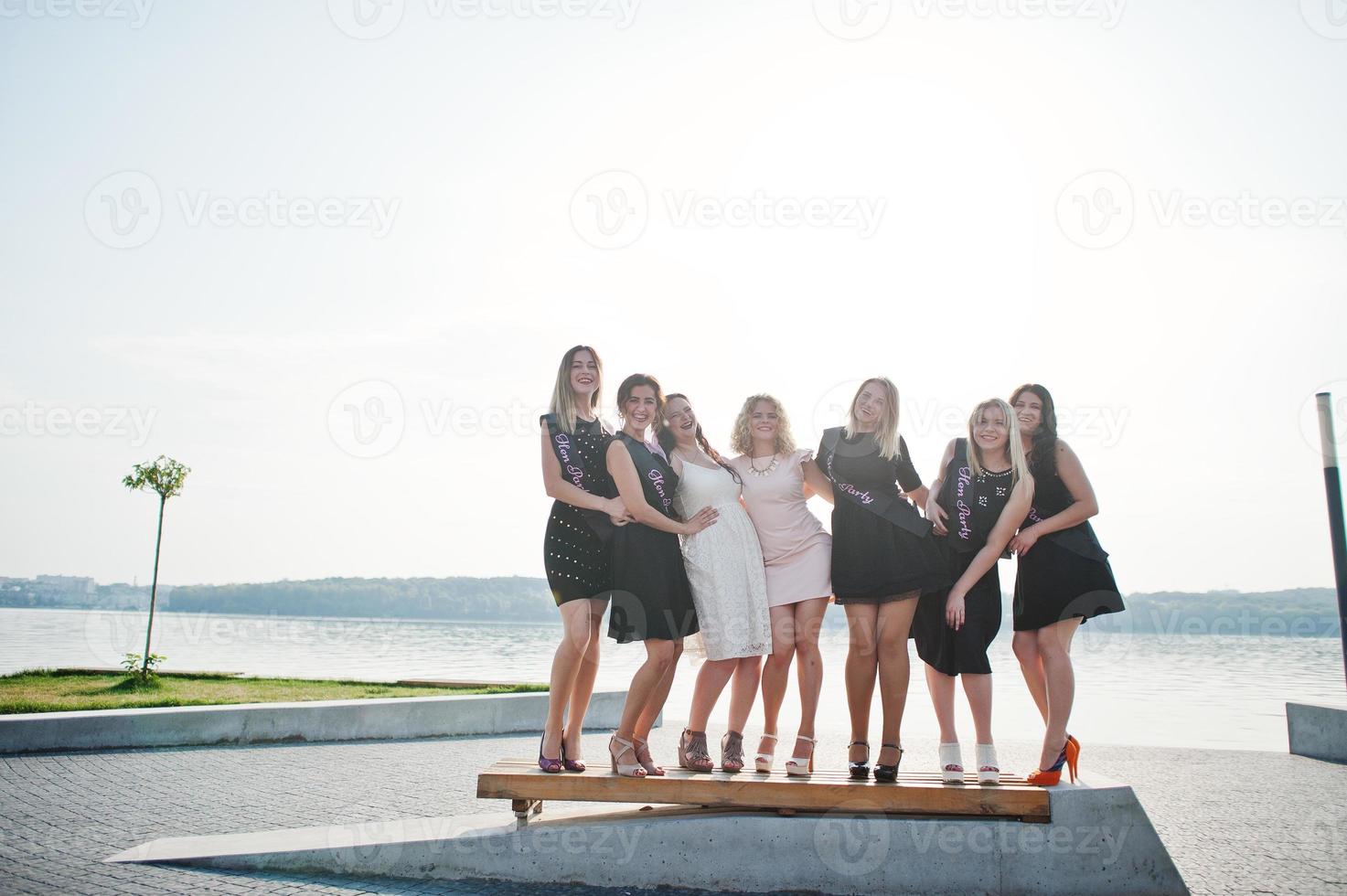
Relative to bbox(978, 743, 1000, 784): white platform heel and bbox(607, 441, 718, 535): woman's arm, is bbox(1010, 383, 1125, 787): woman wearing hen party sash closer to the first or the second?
bbox(978, 743, 1000, 784): white platform heel

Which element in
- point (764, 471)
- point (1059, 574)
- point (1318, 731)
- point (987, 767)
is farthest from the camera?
point (1318, 731)

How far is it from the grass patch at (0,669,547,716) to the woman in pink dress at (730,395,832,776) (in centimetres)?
768

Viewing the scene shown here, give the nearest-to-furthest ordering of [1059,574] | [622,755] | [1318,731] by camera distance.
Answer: [622,755], [1059,574], [1318,731]

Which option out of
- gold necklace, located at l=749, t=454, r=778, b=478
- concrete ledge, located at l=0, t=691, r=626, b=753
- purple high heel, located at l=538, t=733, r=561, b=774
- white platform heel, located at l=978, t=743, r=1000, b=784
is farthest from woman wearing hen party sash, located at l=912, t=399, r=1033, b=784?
concrete ledge, located at l=0, t=691, r=626, b=753

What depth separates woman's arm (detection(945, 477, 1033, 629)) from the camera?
199 inches

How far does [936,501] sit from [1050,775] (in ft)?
5.40

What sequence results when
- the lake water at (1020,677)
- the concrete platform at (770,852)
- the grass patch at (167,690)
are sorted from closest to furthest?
the concrete platform at (770,852), the grass patch at (167,690), the lake water at (1020,677)

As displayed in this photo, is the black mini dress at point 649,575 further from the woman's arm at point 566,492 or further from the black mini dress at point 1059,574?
the black mini dress at point 1059,574

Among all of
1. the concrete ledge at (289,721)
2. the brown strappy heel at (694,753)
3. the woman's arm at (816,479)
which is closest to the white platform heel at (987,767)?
the brown strappy heel at (694,753)

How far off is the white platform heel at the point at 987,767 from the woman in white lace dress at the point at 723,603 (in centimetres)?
129

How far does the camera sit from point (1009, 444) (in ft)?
17.5

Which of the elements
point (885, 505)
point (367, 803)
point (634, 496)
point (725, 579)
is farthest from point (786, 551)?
point (367, 803)

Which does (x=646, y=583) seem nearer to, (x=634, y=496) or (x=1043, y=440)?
(x=634, y=496)

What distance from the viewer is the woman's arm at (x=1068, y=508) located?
5.28m
